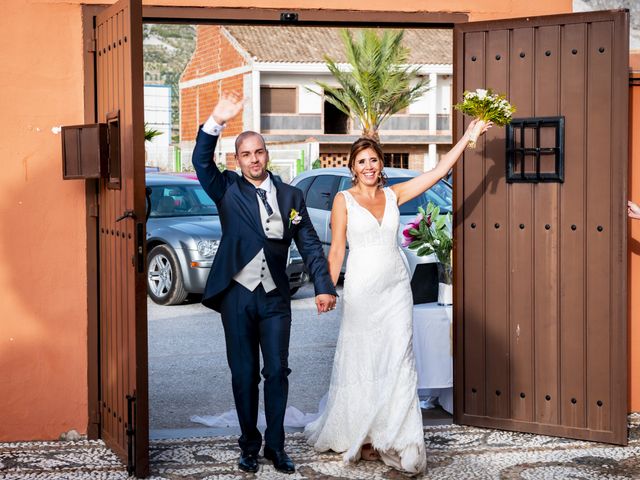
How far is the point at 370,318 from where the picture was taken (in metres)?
6.42

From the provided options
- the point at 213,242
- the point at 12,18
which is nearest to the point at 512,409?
the point at 12,18

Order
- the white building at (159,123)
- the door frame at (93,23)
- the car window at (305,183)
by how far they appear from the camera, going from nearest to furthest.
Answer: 1. the door frame at (93,23)
2. the car window at (305,183)
3. the white building at (159,123)

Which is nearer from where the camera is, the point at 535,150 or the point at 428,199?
the point at 535,150

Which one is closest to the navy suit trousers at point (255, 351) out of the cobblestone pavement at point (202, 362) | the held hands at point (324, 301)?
the held hands at point (324, 301)

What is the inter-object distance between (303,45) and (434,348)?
35925 mm

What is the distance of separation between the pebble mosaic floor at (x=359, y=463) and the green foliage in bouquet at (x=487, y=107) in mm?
1902

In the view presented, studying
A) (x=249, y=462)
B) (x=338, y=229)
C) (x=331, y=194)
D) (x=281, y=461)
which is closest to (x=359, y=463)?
(x=281, y=461)

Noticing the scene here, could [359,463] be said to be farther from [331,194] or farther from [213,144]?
[331,194]

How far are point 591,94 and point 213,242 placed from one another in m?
7.21

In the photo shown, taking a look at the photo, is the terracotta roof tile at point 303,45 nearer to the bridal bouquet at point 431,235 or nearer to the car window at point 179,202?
the car window at point 179,202

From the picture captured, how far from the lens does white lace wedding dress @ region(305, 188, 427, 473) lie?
20.6 feet

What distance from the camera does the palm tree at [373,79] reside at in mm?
38688

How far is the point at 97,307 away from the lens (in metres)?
6.87

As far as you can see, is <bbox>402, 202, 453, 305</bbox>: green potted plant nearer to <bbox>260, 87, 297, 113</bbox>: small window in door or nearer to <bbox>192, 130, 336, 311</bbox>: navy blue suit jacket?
<bbox>192, 130, 336, 311</bbox>: navy blue suit jacket
